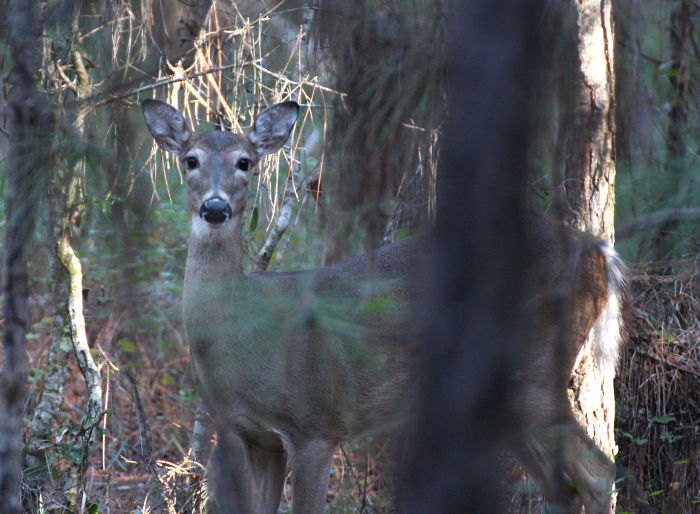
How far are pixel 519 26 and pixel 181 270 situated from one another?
6.01 meters

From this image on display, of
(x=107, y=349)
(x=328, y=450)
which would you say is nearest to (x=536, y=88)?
(x=328, y=450)

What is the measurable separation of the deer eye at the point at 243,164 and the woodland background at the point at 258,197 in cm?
14

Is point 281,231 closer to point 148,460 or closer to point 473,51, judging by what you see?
point 148,460

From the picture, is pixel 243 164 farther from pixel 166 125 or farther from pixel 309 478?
pixel 309 478

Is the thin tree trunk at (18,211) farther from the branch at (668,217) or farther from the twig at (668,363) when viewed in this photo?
the twig at (668,363)

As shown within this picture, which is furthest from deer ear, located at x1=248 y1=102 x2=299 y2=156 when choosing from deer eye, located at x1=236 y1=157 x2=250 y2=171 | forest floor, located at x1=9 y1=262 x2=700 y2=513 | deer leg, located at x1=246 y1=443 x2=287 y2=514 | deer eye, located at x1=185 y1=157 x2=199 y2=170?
deer leg, located at x1=246 y1=443 x2=287 y2=514

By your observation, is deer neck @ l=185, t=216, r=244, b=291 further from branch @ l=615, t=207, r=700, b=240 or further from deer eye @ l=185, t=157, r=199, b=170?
branch @ l=615, t=207, r=700, b=240

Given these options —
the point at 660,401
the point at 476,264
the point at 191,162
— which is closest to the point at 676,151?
the point at 476,264

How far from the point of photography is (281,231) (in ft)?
18.2

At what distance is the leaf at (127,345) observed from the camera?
6307mm

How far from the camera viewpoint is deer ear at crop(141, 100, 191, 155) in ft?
15.1

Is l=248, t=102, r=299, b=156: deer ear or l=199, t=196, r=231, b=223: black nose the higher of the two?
Answer: l=248, t=102, r=299, b=156: deer ear

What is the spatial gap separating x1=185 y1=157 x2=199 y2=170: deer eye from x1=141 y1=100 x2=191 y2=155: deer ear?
5.8 inches

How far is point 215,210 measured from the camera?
4477 mm
